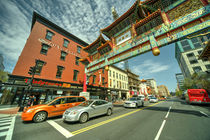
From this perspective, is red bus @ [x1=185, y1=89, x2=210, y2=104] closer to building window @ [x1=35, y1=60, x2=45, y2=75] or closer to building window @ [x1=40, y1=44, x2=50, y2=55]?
building window @ [x1=35, y1=60, x2=45, y2=75]

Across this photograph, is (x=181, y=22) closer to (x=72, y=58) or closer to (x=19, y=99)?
(x=72, y=58)

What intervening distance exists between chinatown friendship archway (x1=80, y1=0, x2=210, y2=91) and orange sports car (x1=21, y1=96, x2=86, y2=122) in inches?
277

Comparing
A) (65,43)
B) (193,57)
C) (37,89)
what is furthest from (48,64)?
(193,57)

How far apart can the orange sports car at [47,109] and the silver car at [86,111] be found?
1.65 m

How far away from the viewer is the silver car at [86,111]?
507 centimetres

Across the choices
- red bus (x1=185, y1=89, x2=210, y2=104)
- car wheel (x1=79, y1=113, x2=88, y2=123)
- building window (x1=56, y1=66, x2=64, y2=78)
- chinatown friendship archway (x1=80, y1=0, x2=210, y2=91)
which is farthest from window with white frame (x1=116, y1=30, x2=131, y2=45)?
red bus (x1=185, y1=89, x2=210, y2=104)

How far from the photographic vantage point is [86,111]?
5.57 m

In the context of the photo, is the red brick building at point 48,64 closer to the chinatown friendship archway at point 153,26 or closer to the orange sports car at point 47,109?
the orange sports car at point 47,109

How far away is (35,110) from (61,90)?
9.00 m

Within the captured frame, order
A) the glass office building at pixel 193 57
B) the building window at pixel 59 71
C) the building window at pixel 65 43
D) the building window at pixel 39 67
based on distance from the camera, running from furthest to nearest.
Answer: the glass office building at pixel 193 57 → the building window at pixel 65 43 → the building window at pixel 59 71 → the building window at pixel 39 67

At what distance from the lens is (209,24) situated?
5672 millimetres

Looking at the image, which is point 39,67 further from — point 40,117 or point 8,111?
point 40,117

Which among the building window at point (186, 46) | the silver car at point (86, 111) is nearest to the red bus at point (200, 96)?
the silver car at point (86, 111)

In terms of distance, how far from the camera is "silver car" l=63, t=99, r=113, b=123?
507 centimetres
